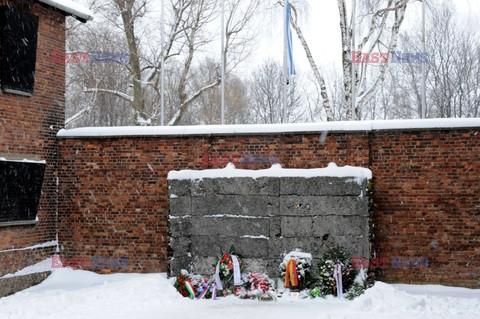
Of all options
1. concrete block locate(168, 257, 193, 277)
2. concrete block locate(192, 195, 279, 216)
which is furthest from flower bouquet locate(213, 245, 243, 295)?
concrete block locate(192, 195, 279, 216)

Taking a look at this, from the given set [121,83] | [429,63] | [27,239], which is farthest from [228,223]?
[429,63]

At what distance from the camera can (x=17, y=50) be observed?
11367 mm

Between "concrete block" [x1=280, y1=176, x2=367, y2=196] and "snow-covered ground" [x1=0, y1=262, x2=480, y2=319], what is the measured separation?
177cm

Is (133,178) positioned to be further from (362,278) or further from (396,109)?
(396,109)

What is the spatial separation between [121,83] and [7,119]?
1550cm

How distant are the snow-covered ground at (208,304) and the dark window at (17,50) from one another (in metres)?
4.06

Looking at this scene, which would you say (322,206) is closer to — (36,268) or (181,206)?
(181,206)

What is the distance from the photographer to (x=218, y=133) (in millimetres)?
11781

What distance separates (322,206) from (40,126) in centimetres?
606

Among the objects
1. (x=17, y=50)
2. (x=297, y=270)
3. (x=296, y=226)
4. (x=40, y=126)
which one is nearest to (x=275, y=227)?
(x=296, y=226)

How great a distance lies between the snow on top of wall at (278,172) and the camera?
10.6m

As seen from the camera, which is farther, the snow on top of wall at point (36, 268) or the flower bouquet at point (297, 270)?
the snow on top of wall at point (36, 268)

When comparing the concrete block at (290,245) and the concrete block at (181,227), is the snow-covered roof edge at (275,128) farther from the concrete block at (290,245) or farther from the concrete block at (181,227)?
the concrete block at (290,245)

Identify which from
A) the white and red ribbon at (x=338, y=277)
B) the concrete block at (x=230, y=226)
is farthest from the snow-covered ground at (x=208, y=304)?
the concrete block at (x=230, y=226)
